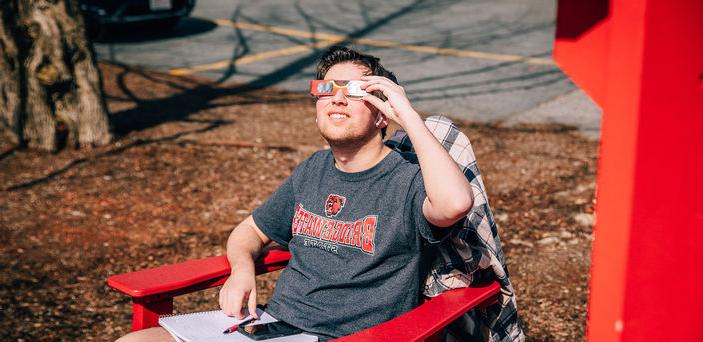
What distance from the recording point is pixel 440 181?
6.98 ft

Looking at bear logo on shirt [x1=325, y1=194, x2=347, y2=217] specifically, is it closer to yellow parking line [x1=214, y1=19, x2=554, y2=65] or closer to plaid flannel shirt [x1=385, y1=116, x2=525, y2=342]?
plaid flannel shirt [x1=385, y1=116, x2=525, y2=342]

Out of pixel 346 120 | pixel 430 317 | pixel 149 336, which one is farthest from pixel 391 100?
pixel 149 336

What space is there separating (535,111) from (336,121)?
5437 mm

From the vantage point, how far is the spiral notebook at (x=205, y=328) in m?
2.36

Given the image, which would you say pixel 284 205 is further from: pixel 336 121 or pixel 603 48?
pixel 603 48

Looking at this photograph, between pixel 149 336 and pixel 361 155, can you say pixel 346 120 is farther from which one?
pixel 149 336

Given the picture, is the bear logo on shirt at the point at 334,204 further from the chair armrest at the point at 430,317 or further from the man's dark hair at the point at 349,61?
the chair armrest at the point at 430,317

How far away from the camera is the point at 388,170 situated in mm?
2467

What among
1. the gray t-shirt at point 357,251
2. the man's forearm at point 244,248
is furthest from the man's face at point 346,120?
A: the man's forearm at point 244,248

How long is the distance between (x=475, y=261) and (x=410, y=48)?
28.2ft

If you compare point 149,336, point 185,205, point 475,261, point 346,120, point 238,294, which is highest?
point 346,120

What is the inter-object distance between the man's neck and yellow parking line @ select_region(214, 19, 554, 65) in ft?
25.7

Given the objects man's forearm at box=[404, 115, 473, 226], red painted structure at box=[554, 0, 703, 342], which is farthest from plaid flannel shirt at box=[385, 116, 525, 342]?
red painted structure at box=[554, 0, 703, 342]

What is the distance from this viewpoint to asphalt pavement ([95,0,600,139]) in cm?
797
